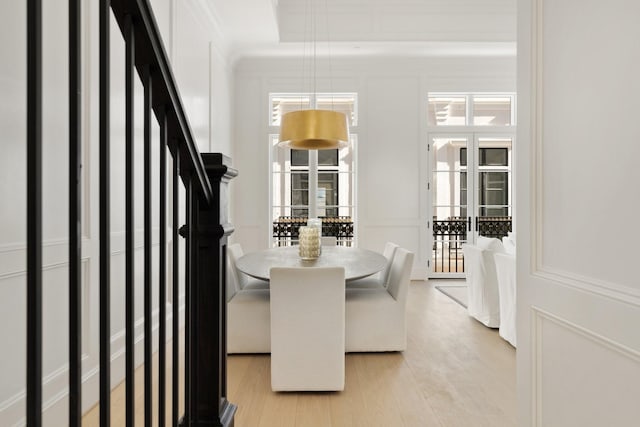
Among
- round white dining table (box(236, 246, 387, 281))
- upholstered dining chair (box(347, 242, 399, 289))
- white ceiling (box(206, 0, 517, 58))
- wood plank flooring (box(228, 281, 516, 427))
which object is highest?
white ceiling (box(206, 0, 517, 58))

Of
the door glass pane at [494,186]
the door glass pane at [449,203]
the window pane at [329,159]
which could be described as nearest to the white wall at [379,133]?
the door glass pane at [449,203]

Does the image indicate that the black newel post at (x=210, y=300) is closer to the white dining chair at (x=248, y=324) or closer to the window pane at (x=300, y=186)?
the white dining chair at (x=248, y=324)

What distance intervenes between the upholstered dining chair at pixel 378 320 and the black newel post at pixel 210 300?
1706mm

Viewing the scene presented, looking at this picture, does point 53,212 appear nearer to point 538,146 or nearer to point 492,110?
point 538,146

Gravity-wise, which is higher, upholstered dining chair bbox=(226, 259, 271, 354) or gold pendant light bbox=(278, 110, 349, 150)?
gold pendant light bbox=(278, 110, 349, 150)

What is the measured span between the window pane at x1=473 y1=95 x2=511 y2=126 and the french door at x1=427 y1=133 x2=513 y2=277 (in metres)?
0.25

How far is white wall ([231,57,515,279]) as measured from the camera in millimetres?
5805

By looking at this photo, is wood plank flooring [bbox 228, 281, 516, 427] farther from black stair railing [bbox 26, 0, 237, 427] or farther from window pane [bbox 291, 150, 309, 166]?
window pane [bbox 291, 150, 309, 166]

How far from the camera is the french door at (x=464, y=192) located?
5941 mm

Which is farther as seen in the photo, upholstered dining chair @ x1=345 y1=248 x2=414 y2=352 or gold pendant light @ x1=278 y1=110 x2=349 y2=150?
gold pendant light @ x1=278 y1=110 x2=349 y2=150

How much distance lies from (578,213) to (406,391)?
153 cm

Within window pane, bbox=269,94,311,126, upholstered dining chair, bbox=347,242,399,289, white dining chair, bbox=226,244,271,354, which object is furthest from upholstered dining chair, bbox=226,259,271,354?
window pane, bbox=269,94,311,126

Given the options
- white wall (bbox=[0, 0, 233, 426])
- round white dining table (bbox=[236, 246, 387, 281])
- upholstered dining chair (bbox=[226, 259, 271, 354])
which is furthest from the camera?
upholstered dining chair (bbox=[226, 259, 271, 354])

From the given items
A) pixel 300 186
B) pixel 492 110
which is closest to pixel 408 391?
pixel 300 186
